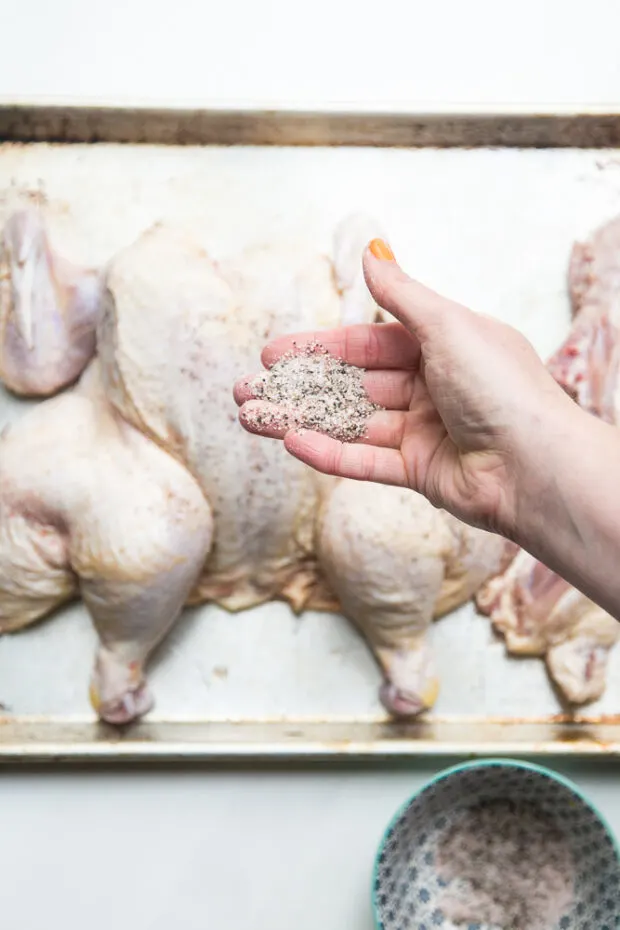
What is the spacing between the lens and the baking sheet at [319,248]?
109 cm

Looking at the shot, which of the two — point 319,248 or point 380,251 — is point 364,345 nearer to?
point 380,251

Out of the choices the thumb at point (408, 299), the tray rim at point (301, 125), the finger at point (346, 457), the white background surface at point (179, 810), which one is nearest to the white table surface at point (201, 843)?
the white background surface at point (179, 810)

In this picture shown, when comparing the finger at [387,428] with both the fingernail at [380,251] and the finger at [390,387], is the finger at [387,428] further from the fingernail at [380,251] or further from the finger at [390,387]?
the fingernail at [380,251]

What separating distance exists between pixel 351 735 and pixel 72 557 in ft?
1.32

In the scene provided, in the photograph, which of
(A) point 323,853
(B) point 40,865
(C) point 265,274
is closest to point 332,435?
(C) point 265,274

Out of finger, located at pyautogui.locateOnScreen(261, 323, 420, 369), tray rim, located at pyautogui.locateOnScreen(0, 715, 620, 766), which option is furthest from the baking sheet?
finger, located at pyautogui.locateOnScreen(261, 323, 420, 369)

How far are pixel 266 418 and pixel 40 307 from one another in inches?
15.1

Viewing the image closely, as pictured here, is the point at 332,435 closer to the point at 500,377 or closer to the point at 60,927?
the point at 500,377

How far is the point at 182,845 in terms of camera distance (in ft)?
3.63

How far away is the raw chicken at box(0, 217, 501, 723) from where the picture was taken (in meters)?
0.98

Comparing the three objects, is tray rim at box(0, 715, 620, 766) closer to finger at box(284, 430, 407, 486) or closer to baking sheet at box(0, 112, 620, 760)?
baking sheet at box(0, 112, 620, 760)

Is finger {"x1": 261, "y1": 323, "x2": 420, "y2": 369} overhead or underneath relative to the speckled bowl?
overhead

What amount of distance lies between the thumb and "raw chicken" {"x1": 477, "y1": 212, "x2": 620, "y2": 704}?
0.38 m

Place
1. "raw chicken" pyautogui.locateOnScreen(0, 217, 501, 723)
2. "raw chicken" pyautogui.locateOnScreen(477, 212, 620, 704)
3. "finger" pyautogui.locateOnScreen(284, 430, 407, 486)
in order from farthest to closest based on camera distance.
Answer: "raw chicken" pyautogui.locateOnScreen(477, 212, 620, 704), "raw chicken" pyautogui.locateOnScreen(0, 217, 501, 723), "finger" pyautogui.locateOnScreen(284, 430, 407, 486)
